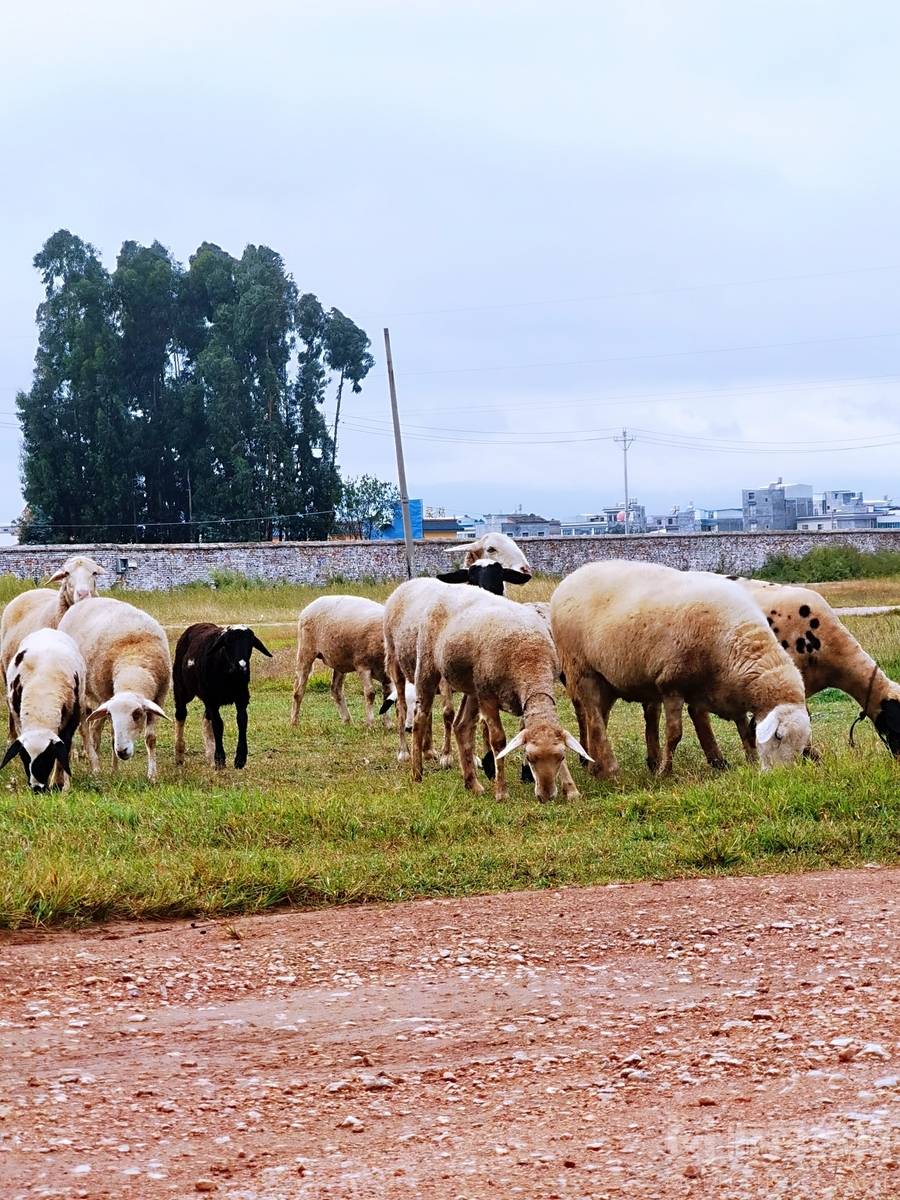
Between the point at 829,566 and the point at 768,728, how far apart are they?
1711 inches

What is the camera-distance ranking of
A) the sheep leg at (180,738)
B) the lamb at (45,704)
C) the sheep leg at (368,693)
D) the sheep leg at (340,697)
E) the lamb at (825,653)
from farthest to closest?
the sheep leg at (340,697) < the sheep leg at (368,693) < the sheep leg at (180,738) < the lamb at (825,653) < the lamb at (45,704)

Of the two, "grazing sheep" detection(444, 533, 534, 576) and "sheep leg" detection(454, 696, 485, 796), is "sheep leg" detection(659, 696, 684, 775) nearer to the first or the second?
"sheep leg" detection(454, 696, 485, 796)

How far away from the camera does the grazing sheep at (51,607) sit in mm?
15305

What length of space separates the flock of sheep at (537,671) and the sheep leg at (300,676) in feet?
9.50

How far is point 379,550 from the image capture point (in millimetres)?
47344

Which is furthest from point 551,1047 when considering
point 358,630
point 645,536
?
point 645,536

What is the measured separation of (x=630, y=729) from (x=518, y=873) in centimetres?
775

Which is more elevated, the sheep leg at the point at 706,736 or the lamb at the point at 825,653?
the lamb at the point at 825,653

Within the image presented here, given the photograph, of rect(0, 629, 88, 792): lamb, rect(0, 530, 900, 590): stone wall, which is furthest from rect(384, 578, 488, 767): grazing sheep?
rect(0, 530, 900, 590): stone wall

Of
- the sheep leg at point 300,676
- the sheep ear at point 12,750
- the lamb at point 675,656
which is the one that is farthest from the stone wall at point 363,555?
the lamb at point 675,656

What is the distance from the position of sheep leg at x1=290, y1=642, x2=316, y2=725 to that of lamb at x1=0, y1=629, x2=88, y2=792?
455 centimetres

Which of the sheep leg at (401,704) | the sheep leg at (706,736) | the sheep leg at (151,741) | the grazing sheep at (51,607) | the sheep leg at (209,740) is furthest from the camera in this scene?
the grazing sheep at (51,607)

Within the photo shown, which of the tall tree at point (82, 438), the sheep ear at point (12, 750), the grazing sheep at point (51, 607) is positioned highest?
the tall tree at point (82, 438)

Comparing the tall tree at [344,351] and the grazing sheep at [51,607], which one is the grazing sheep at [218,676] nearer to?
the grazing sheep at [51,607]
